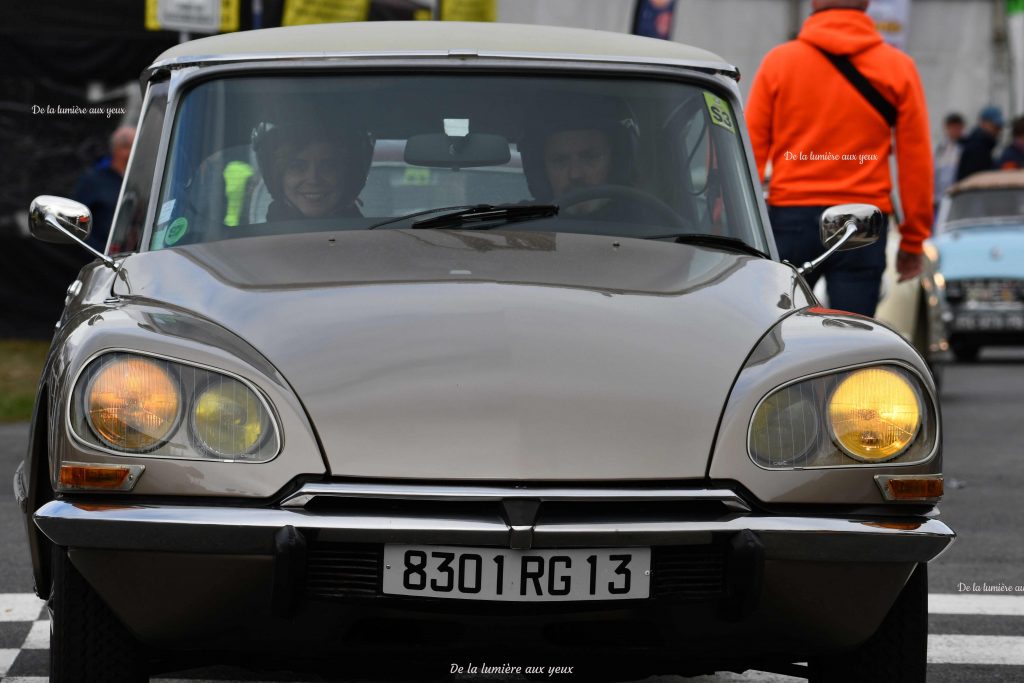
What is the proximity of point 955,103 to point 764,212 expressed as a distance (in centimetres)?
2739

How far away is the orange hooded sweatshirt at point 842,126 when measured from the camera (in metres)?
7.54

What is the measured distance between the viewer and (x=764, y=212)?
4785 millimetres

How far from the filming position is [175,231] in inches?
178

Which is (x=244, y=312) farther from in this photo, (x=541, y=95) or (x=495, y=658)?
(x=541, y=95)

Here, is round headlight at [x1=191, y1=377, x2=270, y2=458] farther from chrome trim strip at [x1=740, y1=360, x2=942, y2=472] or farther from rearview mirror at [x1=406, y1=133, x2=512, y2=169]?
rearview mirror at [x1=406, y1=133, x2=512, y2=169]

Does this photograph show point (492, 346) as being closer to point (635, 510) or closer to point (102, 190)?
point (635, 510)

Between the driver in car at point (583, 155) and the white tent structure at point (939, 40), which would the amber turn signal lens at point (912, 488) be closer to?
the driver in car at point (583, 155)

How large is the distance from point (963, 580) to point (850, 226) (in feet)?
6.71

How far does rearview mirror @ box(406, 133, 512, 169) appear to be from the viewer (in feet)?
15.2

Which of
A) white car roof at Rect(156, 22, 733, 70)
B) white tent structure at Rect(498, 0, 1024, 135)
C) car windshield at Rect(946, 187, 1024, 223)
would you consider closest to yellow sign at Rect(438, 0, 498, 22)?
car windshield at Rect(946, 187, 1024, 223)

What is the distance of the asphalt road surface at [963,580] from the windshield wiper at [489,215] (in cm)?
123

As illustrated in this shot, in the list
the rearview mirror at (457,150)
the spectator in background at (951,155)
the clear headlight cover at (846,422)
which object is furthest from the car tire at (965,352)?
the clear headlight cover at (846,422)

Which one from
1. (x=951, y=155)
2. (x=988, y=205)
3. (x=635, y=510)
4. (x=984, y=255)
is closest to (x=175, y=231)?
(x=635, y=510)

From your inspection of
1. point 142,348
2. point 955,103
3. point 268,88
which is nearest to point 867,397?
point 142,348
